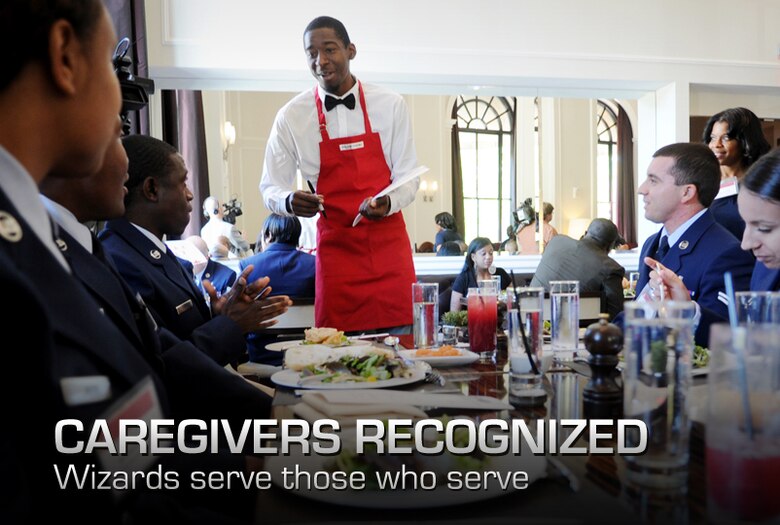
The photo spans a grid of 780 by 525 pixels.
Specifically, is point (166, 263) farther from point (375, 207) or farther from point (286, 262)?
point (286, 262)

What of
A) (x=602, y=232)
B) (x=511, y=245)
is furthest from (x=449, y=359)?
(x=511, y=245)

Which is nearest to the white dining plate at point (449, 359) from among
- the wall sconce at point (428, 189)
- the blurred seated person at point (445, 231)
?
the blurred seated person at point (445, 231)

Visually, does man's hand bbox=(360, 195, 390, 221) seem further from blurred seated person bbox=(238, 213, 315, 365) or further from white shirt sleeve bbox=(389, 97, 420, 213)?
blurred seated person bbox=(238, 213, 315, 365)

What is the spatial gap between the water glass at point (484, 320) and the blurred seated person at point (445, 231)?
5.06 metres

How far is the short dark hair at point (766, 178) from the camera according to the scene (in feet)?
5.26

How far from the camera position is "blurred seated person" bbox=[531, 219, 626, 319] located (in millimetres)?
3725

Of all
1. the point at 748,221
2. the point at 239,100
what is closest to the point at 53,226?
the point at 748,221

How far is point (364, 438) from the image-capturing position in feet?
2.39

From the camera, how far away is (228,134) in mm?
7410

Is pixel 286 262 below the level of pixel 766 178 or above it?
below

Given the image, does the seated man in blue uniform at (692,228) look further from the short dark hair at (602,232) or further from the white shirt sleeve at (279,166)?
the short dark hair at (602,232)

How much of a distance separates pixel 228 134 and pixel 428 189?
362cm

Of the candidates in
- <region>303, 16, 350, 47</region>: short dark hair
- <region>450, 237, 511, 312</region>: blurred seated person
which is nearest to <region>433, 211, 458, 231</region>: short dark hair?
<region>450, 237, 511, 312</region>: blurred seated person

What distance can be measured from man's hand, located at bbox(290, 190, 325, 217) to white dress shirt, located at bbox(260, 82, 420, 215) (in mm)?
199
